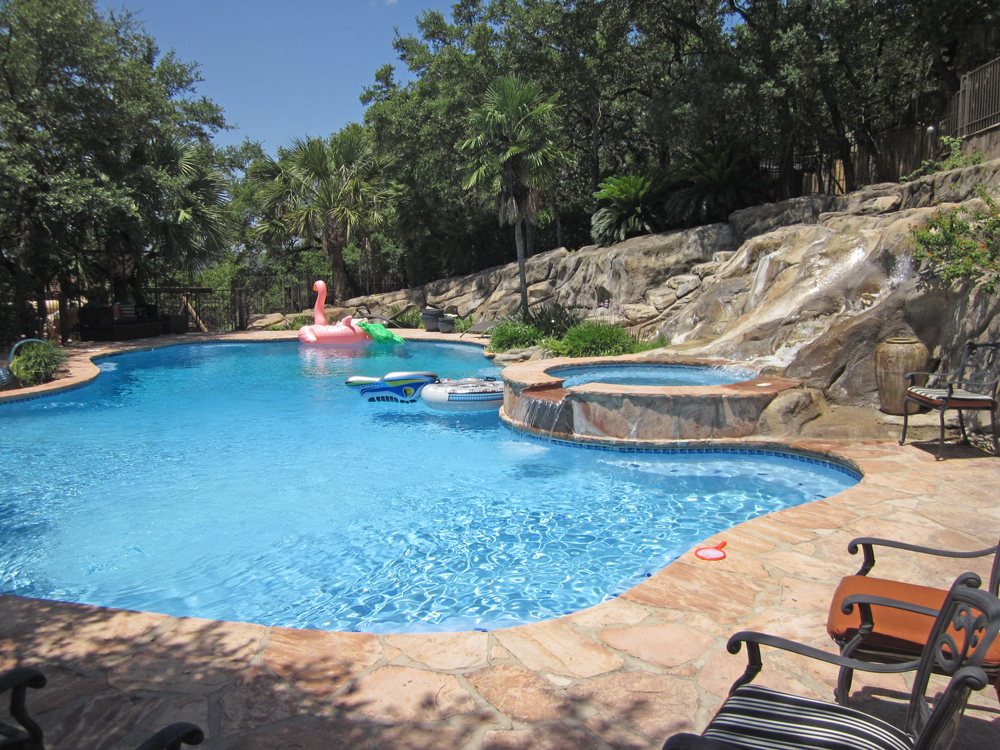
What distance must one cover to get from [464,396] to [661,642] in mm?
6558

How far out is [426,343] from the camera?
20266 millimetres

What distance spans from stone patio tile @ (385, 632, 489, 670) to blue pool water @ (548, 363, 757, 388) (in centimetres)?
668

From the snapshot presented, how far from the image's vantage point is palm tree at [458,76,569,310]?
1680cm

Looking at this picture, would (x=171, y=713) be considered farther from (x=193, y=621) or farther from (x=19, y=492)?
(x=19, y=492)

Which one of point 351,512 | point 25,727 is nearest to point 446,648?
point 25,727

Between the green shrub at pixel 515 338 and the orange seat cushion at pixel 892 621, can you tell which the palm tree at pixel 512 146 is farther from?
the orange seat cushion at pixel 892 621

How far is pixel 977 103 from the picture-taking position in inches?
487

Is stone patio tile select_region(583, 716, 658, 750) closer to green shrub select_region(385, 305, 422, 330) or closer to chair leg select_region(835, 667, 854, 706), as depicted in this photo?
chair leg select_region(835, 667, 854, 706)

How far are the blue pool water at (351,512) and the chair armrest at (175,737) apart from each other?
100 inches

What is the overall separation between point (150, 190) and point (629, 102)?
51.8 ft

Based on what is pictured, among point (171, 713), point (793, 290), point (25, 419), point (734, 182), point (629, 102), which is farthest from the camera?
point (629, 102)

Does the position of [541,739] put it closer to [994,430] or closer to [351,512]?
[351,512]

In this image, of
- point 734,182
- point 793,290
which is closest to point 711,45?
point 734,182

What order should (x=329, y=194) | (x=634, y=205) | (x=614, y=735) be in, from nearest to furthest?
1. (x=614, y=735)
2. (x=634, y=205)
3. (x=329, y=194)
